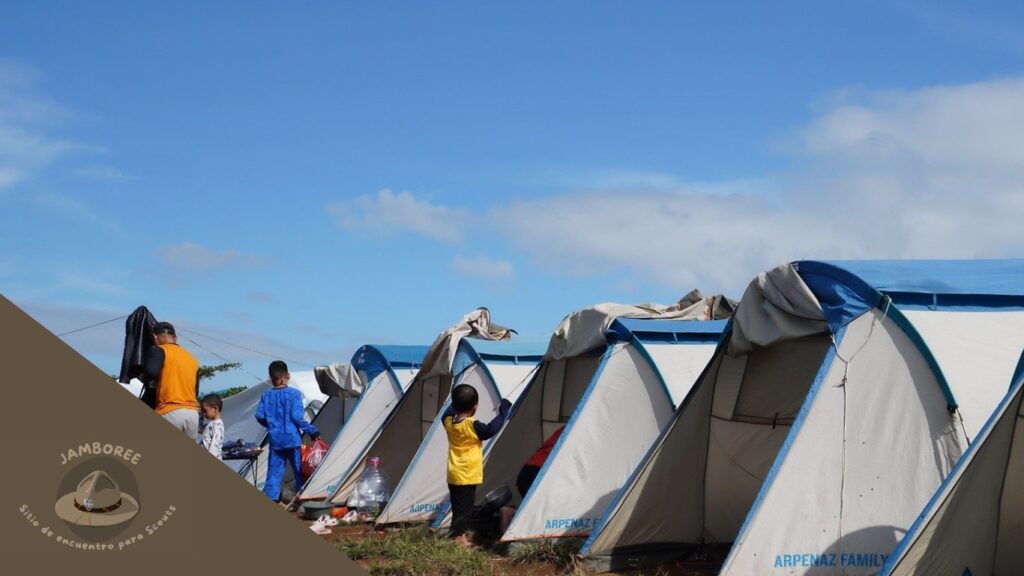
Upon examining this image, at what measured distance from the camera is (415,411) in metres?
12.9

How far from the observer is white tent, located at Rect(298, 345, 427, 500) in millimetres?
13359

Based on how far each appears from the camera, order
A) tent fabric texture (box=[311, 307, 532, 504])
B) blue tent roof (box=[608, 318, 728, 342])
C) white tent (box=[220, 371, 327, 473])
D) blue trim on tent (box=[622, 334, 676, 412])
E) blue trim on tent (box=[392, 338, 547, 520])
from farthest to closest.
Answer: white tent (box=[220, 371, 327, 473]) → tent fabric texture (box=[311, 307, 532, 504]) → blue trim on tent (box=[392, 338, 547, 520]) → blue tent roof (box=[608, 318, 728, 342]) → blue trim on tent (box=[622, 334, 676, 412])

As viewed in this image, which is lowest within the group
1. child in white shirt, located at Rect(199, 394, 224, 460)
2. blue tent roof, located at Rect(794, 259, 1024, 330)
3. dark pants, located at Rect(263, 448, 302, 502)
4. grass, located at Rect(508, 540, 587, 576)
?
grass, located at Rect(508, 540, 587, 576)

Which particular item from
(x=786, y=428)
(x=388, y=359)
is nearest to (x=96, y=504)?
(x=786, y=428)

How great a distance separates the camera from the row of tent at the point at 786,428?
235 inches

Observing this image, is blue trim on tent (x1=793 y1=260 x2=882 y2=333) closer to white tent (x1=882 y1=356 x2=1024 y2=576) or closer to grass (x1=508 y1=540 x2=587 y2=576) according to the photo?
white tent (x1=882 y1=356 x2=1024 y2=576)

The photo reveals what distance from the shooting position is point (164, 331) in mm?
8047

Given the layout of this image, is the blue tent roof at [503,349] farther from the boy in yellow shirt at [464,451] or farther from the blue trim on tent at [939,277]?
the blue trim on tent at [939,277]

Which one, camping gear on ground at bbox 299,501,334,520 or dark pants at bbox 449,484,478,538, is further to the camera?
camping gear on ground at bbox 299,501,334,520

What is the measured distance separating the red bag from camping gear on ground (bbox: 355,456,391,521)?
4.49 feet

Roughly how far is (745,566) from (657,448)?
5.33 feet

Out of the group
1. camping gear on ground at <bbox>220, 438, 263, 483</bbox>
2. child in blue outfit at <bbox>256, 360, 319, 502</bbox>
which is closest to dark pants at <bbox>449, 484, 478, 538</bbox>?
child in blue outfit at <bbox>256, 360, 319, 502</bbox>

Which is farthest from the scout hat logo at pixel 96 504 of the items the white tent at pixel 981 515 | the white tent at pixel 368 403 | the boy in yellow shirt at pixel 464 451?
the white tent at pixel 368 403

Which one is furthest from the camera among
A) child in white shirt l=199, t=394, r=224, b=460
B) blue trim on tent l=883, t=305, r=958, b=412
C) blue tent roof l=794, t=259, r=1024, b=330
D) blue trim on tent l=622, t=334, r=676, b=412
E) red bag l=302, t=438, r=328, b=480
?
red bag l=302, t=438, r=328, b=480
